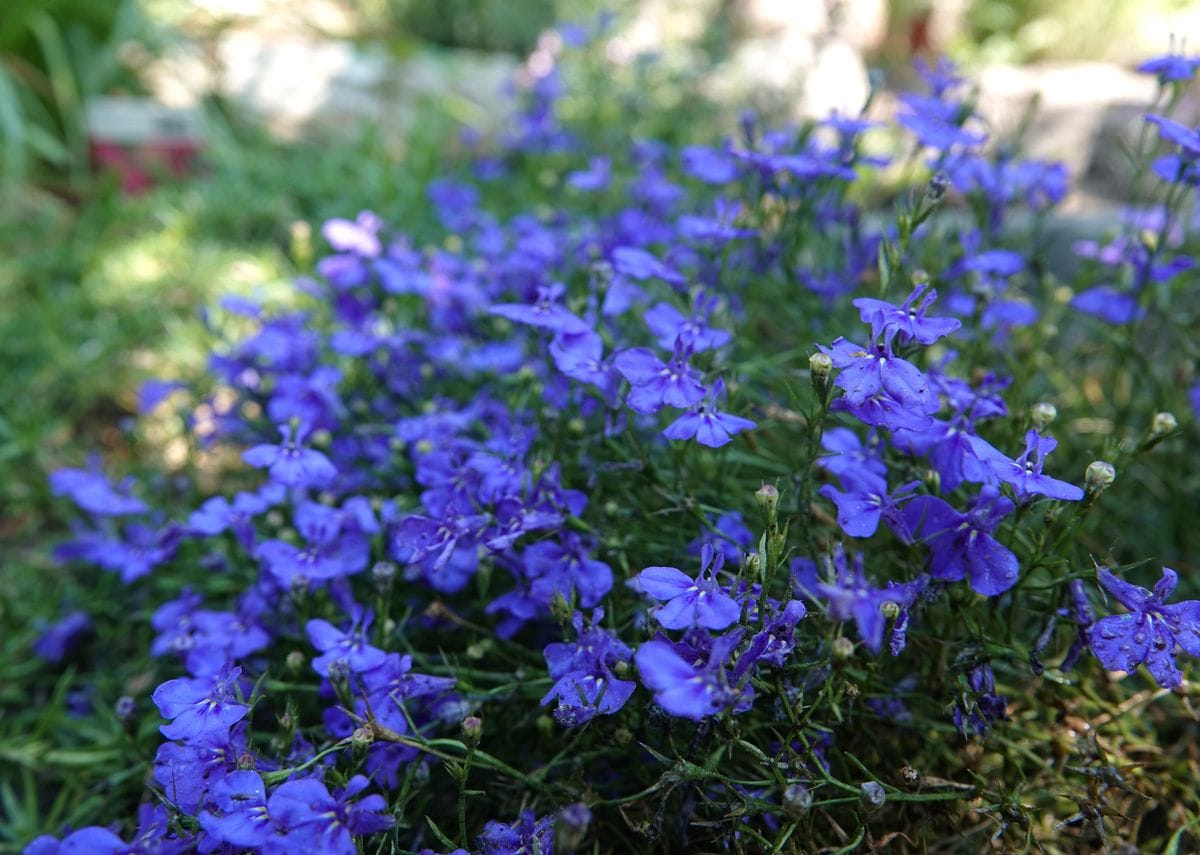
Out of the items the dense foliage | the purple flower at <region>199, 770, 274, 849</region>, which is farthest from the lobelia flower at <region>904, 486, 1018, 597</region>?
the purple flower at <region>199, 770, 274, 849</region>

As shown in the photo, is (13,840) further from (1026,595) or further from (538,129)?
(538,129)

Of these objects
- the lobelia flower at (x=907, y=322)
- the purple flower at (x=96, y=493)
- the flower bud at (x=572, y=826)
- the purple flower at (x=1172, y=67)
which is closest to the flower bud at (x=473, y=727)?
the flower bud at (x=572, y=826)

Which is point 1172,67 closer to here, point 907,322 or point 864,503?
point 907,322

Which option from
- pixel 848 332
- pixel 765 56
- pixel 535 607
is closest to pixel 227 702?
pixel 535 607

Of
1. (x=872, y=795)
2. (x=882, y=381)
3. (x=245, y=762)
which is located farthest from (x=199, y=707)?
(x=882, y=381)

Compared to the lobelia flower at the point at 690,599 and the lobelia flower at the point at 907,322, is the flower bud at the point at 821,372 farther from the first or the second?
the lobelia flower at the point at 690,599
